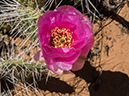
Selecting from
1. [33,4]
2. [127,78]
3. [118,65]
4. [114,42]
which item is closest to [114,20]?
[114,42]

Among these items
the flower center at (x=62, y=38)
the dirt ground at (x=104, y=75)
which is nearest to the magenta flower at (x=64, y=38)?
the flower center at (x=62, y=38)

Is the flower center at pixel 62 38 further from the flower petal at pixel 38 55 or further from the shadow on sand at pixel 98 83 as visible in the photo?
the shadow on sand at pixel 98 83

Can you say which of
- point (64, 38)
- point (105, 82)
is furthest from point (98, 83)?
point (64, 38)

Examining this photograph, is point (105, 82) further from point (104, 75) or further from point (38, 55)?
point (38, 55)

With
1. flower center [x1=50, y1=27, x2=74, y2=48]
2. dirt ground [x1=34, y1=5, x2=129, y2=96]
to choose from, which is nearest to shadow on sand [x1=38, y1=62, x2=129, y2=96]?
dirt ground [x1=34, y1=5, x2=129, y2=96]

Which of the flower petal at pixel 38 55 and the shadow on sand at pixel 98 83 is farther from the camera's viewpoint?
the shadow on sand at pixel 98 83

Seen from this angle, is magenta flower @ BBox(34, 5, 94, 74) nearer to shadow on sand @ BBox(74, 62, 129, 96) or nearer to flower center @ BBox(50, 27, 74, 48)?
flower center @ BBox(50, 27, 74, 48)
